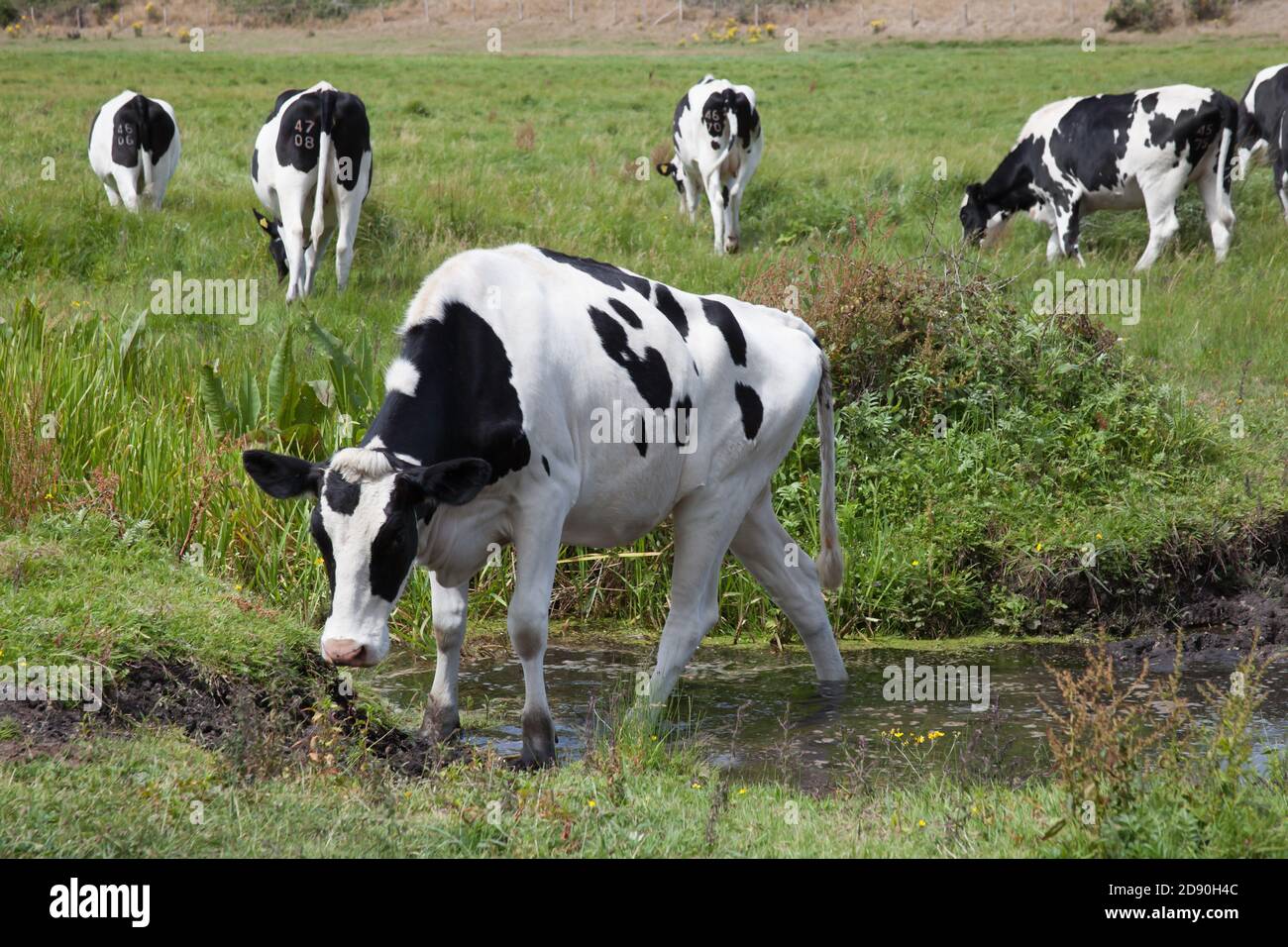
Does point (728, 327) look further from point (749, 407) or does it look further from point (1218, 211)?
point (1218, 211)

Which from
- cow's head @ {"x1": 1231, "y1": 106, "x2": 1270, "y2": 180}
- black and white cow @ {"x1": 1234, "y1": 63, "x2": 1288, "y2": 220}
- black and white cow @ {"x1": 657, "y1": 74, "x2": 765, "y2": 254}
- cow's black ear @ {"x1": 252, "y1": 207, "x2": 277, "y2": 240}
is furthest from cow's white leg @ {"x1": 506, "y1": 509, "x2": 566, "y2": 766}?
cow's head @ {"x1": 1231, "y1": 106, "x2": 1270, "y2": 180}

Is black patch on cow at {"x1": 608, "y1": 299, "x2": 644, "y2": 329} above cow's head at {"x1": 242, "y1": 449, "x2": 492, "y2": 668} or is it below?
above

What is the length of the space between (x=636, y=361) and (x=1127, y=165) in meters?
11.6

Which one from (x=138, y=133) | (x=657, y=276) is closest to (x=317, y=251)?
(x=657, y=276)

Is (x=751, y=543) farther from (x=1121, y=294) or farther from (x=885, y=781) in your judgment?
(x=1121, y=294)

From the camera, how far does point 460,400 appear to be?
5.60m

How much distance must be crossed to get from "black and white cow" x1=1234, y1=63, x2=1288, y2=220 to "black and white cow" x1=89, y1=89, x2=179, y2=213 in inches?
504

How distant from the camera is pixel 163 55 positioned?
3394cm

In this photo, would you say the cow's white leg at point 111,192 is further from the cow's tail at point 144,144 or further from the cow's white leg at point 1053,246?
the cow's white leg at point 1053,246

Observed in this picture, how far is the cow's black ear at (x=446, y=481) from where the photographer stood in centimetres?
502

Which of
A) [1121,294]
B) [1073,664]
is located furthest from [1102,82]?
[1073,664]

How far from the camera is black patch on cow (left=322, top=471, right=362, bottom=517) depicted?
4984 mm

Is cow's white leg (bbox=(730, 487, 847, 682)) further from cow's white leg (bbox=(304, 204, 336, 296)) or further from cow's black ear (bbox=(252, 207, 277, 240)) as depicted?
cow's black ear (bbox=(252, 207, 277, 240))

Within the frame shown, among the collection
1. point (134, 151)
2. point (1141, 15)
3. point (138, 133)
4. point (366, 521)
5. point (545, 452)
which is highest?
point (1141, 15)
